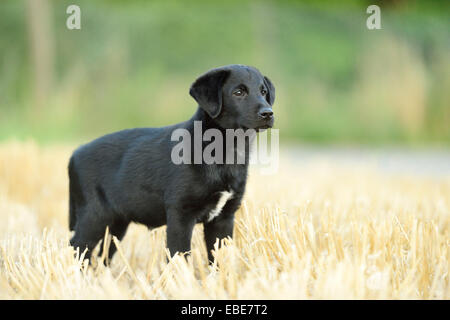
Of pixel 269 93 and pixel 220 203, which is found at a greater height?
pixel 269 93

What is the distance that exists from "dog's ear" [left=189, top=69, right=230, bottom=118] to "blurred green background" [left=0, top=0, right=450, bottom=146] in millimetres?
8786

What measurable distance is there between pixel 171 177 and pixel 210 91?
604 mm

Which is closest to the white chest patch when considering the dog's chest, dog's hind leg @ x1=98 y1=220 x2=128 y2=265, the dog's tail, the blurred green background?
the dog's chest

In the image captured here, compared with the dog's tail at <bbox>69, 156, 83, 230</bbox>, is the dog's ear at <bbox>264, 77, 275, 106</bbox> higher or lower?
higher

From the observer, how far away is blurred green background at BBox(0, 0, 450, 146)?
14.4 meters

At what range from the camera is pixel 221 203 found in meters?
3.70

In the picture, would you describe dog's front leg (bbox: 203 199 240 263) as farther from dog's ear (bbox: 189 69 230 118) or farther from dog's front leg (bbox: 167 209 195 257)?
dog's ear (bbox: 189 69 230 118)

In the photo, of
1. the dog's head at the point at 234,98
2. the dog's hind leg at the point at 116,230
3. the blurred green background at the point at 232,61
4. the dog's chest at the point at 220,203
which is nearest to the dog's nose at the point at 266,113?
the dog's head at the point at 234,98

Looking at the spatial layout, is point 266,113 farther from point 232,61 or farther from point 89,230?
point 232,61

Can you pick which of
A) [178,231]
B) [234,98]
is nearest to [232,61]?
[234,98]
